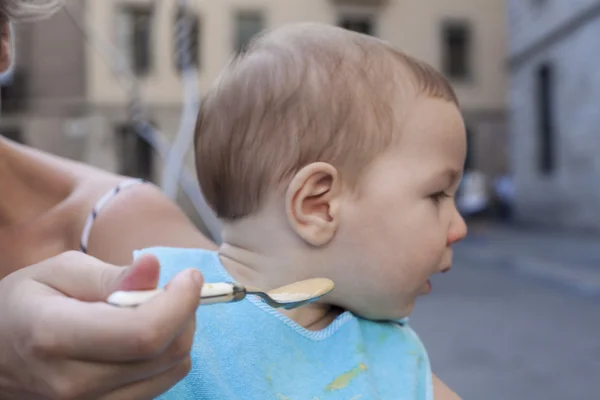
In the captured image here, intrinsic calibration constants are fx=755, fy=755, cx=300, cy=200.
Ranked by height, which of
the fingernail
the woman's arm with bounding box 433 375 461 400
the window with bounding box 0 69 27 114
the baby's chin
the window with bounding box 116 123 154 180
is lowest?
the window with bounding box 116 123 154 180

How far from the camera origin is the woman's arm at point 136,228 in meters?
1.05

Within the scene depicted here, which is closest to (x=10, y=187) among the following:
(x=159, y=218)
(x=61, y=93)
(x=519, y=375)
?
(x=159, y=218)

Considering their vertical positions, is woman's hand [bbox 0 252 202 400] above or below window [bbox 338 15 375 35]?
above

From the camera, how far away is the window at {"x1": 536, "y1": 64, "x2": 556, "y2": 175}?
12.1m

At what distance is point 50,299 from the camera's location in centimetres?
50

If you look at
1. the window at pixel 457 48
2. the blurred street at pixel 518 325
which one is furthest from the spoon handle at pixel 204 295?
the window at pixel 457 48

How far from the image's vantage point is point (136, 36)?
16.1 metres

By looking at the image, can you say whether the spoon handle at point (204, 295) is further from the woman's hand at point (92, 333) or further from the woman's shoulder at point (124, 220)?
the woman's shoulder at point (124, 220)

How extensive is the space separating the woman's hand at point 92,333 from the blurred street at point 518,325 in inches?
108

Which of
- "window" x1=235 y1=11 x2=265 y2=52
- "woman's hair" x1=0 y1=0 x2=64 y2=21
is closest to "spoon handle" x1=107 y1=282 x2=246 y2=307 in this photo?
"woman's hair" x1=0 y1=0 x2=64 y2=21

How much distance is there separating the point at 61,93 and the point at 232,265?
16.4 metres

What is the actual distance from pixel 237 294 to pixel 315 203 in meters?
0.36

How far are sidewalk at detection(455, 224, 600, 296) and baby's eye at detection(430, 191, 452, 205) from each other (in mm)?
5036

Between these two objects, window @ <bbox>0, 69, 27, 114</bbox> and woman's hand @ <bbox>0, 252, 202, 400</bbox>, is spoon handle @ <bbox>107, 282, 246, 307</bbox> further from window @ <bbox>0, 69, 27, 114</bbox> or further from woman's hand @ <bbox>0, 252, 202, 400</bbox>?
window @ <bbox>0, 69, 27, 114</bbox>
